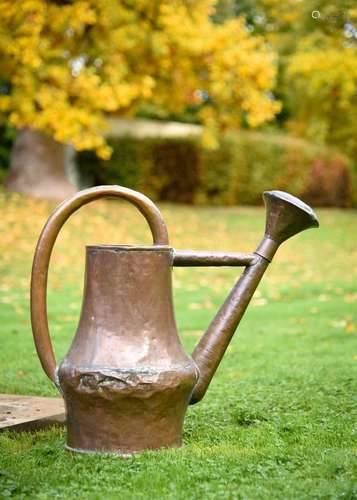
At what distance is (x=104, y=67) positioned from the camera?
15562mm

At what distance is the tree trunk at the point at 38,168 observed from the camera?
1758 cm

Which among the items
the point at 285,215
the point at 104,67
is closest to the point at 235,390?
the point at 285,215

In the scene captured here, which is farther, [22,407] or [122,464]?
[22,407]

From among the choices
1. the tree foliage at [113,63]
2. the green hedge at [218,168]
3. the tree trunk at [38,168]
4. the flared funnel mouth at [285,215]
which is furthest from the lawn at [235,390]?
the green hedge at [218,168]

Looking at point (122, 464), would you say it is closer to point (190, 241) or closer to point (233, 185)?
point (190, 241)

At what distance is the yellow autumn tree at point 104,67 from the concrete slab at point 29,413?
934 cm

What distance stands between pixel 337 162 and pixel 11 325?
1587cm

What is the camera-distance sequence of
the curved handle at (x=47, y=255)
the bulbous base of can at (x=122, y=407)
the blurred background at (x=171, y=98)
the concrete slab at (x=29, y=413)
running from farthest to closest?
1. the blurred background at (x=171, y=98)
2. the concrete slab at (x=29, y=413)
3. the curved handle at (x=47, y=255)
4. the bulbous base of can at (x=122, y=407)

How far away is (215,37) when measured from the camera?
16.2 m

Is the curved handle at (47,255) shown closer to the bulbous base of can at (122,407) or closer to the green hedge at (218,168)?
the bulbous base of can at (122,407)

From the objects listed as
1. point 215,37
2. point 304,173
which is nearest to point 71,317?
point 215,37

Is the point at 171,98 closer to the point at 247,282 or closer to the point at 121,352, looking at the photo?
the point at 247,282

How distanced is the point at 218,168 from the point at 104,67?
5.90 meters

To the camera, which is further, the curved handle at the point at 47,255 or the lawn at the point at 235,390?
the curved handle at the point at 47,255
